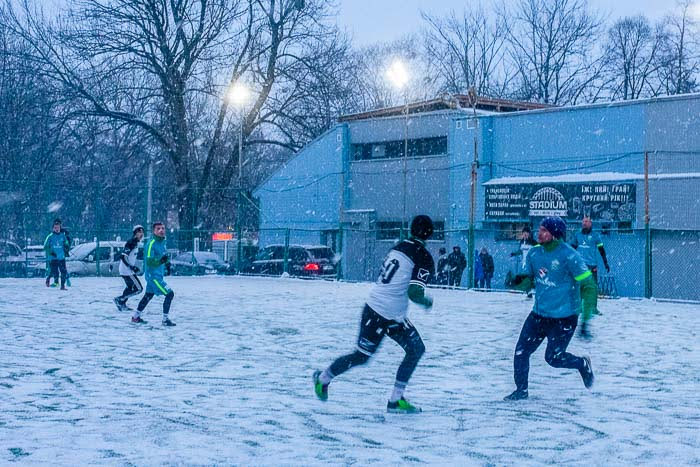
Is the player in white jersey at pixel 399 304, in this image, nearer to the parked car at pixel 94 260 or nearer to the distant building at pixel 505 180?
the distant building at pixel 505 180

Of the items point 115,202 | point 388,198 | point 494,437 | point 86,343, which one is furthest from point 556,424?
point 115,202

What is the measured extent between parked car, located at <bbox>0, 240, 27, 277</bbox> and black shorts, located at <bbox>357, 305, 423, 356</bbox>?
84.7 ft

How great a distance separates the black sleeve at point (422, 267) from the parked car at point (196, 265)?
2843cm

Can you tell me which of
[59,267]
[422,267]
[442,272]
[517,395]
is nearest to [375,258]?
[442,272]

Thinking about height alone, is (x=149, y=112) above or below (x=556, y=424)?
above

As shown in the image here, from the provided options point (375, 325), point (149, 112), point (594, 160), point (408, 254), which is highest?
point (149, 112)

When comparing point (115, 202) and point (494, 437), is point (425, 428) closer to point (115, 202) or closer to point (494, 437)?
point (494, 437)

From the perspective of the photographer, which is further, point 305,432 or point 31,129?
point 31,129

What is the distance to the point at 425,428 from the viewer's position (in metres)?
7.13

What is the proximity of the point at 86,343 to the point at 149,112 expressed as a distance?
106 ft

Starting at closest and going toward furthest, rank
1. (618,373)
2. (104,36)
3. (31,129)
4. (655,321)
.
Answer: (618,373) < (655,321) < (104,36) < (31,129)

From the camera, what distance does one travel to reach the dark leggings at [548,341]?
8.24 m

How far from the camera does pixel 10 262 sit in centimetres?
3123

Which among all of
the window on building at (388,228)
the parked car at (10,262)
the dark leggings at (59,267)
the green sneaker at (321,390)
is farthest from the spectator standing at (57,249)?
the green sneaker at (321,390)
